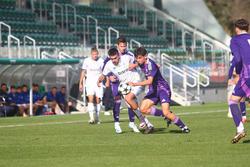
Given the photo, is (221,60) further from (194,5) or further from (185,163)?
(185,163)

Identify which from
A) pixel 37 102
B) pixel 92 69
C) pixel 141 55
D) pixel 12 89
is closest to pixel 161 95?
pixel 141 55

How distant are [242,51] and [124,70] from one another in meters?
4.41

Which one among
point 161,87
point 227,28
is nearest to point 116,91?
point 161,87

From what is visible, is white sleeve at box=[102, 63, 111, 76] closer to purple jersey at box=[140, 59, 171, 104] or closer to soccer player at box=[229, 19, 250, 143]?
purple jersey at box=[140, 59, 171, 104]

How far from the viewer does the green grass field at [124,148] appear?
35.9 feet

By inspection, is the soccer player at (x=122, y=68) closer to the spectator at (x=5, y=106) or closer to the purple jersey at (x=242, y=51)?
the purple jersey at (x=242, y=51)

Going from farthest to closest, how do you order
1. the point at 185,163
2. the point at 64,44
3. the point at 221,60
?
the point at 221,60 → the point at 64,44 → the point at 185,163

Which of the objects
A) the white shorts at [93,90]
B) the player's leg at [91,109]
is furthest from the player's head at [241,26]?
the white shorts at [93,90]

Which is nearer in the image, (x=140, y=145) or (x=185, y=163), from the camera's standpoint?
(x=185, y=163)

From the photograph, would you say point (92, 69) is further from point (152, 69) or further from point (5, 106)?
point (5, 106)

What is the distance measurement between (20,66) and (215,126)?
1592cm

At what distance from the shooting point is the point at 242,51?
44.7 ft

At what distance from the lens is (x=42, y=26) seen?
1646 inches

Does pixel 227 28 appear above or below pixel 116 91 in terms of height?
above
